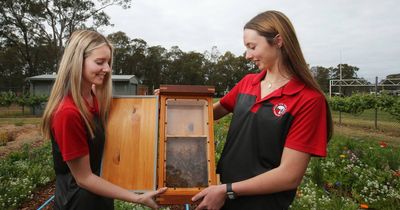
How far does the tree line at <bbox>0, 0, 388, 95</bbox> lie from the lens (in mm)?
37219

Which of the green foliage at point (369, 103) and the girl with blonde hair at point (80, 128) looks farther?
the green foliage at point (369, 103)

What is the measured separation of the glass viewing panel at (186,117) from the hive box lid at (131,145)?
0.14 meters

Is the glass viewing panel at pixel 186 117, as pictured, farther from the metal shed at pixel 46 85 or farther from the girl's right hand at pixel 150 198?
the metal shed at pixel 46 85

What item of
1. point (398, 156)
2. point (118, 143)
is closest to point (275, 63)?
point (118, 143)

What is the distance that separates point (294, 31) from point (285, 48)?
118 millimetres

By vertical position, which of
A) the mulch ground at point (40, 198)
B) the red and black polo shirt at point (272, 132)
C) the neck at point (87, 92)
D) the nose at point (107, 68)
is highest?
the nose at point (107, 68)

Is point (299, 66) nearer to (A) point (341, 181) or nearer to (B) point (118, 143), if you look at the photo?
(B) point (118, 143)

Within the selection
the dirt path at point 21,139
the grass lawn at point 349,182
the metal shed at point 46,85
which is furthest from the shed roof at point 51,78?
the grass lawn at point 349,182

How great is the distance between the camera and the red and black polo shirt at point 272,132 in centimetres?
193

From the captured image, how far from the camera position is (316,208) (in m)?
4.41

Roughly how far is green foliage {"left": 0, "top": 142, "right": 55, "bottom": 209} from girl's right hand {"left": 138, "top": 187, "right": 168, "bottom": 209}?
3504 mm

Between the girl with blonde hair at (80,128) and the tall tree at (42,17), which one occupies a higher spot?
the tall tree at (42,17)

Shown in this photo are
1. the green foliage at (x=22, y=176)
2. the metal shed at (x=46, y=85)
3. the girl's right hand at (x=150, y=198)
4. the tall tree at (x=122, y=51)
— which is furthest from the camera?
the tall tree at (x=122, y=51)

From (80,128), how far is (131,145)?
0.47 metres
